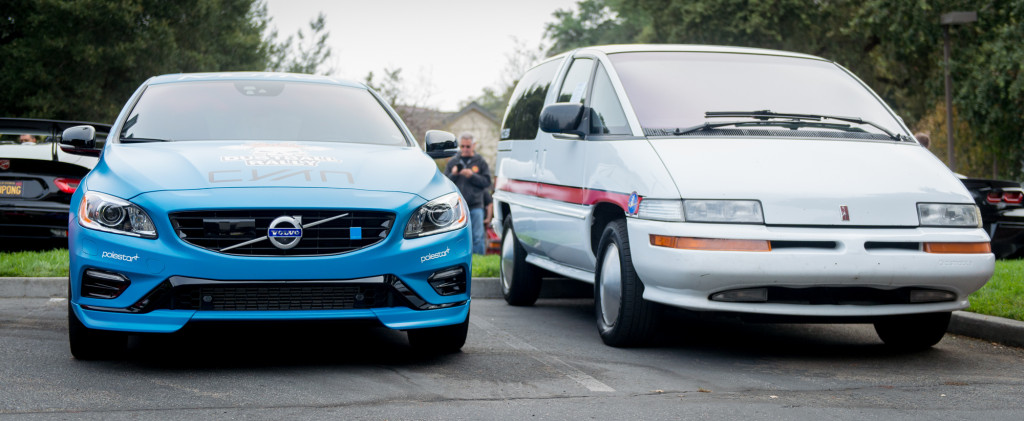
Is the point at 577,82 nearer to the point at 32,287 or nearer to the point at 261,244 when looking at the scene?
the point at 261,244

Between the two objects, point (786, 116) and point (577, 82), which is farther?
point (577, 82)

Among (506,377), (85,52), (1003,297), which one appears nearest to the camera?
(506,377)

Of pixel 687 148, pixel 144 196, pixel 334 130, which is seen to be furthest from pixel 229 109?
pixel 687 148

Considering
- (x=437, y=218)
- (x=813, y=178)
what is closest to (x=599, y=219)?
(x=813, y=178)

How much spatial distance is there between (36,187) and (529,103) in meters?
4.82

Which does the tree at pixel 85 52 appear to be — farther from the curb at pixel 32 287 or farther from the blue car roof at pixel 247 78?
the blue car roof at pixel 247 78

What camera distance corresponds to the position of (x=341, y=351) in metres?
6.26

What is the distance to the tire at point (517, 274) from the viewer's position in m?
8.95

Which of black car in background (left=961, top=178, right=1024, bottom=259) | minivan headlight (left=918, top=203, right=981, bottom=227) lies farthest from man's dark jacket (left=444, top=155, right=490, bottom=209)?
minivan headlight (left=918, top=203, right=981, bottom=227)

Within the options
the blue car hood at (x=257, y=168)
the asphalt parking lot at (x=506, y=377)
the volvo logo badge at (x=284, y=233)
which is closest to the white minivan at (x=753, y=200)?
the asphalt parking lot at (x=506, y=377)

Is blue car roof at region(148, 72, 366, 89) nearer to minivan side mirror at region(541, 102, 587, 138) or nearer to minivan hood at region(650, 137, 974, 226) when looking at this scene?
minivan side mirror at region(541, 102, 587, 138)

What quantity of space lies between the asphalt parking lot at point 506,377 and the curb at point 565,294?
0.12 m

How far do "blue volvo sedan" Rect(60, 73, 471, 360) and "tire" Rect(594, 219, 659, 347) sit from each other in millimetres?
926

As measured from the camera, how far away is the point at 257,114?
6789 mm
